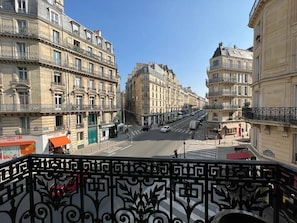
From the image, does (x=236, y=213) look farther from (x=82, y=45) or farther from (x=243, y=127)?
(x=243, y=127)

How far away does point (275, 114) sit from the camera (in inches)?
381

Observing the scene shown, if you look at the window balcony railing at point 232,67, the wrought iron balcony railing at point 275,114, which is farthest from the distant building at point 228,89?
the wrought iron balcony railing at point 275,114

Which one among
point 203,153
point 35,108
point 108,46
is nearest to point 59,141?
point 35,108

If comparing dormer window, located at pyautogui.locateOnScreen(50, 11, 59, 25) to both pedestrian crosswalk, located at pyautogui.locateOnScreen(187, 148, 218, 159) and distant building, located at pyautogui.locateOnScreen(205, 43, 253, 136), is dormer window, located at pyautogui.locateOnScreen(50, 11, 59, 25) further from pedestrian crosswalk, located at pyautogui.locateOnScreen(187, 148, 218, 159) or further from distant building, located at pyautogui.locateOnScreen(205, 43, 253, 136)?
distant building, located at pyautogui.locateOnScreen(205, 43, 253, 136)

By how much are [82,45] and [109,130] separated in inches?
557

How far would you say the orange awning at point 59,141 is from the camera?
19219mm

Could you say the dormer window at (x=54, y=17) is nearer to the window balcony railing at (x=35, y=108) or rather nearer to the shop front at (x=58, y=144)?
the window balcony railing at (x=35, y=108)

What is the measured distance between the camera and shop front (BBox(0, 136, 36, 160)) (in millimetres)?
17531

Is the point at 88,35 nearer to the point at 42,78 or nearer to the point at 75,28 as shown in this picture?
the point at 75,28

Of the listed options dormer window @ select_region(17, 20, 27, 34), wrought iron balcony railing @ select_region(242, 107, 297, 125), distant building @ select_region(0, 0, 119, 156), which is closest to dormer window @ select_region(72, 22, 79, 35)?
distant building @ select_region(0, 0, 119, 156)

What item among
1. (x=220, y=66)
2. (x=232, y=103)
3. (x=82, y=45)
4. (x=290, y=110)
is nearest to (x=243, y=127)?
(x=232, y=103)

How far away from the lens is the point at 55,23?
66.7 feet

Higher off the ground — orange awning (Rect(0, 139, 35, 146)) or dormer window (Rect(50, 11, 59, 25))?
dormer window (Rect(50, 11, 59, 25))

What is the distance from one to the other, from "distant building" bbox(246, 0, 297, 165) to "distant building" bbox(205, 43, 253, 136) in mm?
20087
